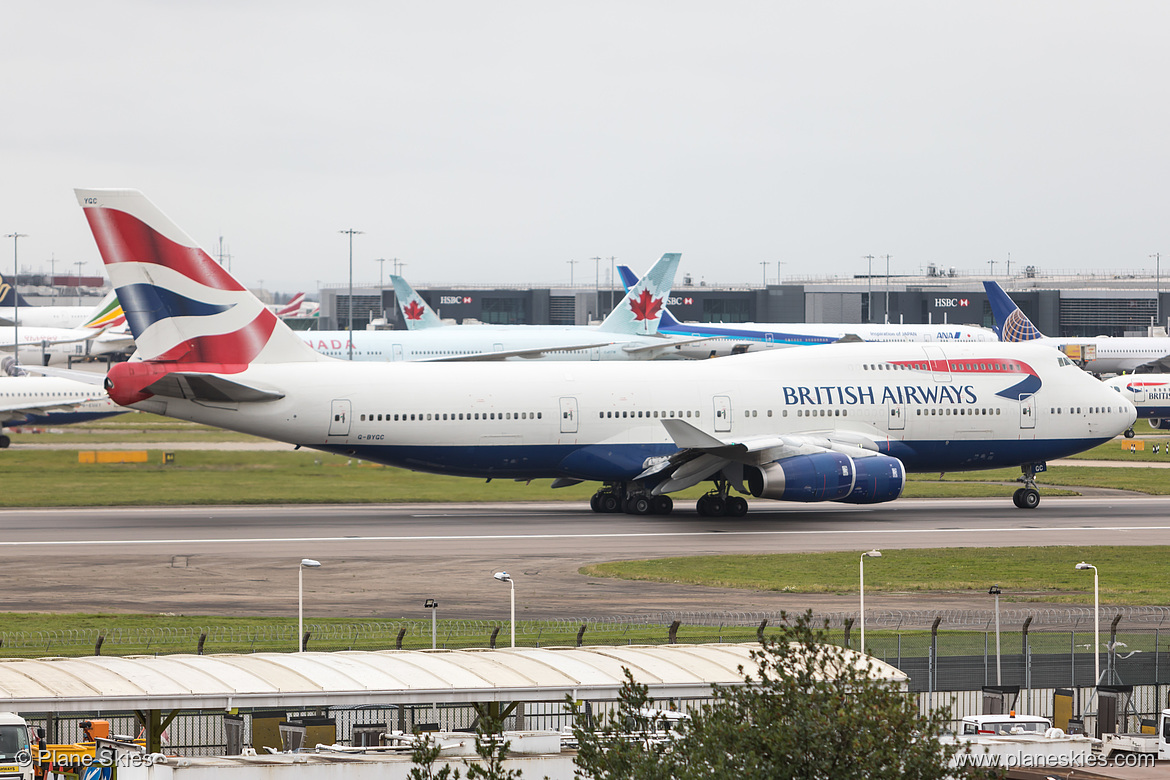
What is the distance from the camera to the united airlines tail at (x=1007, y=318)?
124 m

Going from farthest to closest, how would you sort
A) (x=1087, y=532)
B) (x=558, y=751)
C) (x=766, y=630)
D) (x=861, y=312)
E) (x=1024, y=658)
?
(x=861, y=312) < (x=1087, y=532) < (x=766, y=630) < (x=1024, y=658) < (x=558, y=751)

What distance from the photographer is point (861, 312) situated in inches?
7771

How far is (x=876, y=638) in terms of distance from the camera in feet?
95.3

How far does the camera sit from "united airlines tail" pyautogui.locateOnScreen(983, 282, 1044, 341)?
124 meters

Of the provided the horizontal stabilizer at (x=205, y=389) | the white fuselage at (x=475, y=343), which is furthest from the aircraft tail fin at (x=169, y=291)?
the white fuselage at (x=475, y=343)

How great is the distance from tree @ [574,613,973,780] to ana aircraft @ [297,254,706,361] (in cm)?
7416

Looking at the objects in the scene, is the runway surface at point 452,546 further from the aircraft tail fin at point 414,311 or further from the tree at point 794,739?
the aircraft tail fin at point 414,311

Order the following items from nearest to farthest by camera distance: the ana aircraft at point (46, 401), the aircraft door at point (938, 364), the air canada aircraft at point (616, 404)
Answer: the air canada aircraft at point (616, 404)
the aircraft door at point (938, 364)
the ana aircraft at point (46, 401)

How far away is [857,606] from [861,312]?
167194mm

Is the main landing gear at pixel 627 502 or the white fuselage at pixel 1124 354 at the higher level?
the white fuselage at pixel 1124 354

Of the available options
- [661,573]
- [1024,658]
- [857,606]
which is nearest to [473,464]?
[661,573]

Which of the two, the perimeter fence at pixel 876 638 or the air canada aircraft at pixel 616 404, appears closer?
the perimeter fence at pixel 876 638

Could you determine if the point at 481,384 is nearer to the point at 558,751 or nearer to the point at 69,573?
the point at 69,573

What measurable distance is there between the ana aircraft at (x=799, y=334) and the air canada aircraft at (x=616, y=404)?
66.2m
